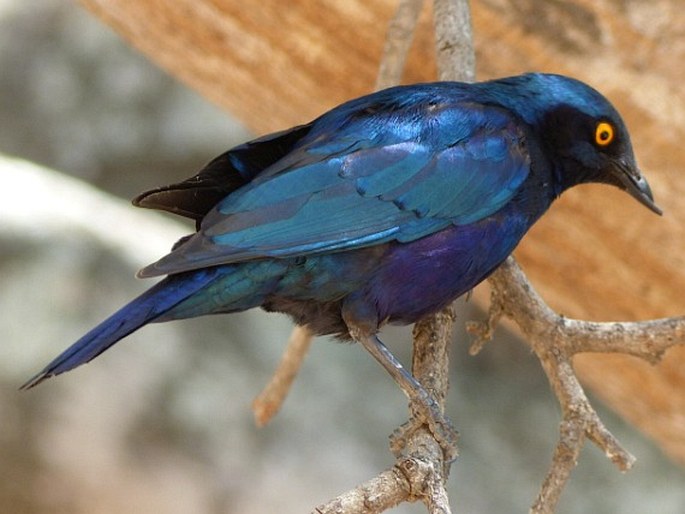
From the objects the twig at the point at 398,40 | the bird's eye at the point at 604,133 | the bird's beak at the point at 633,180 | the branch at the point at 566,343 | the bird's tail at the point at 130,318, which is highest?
the bird's eye at the point at 604,133

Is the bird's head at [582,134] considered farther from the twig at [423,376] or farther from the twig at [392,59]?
the twig at [392,59]

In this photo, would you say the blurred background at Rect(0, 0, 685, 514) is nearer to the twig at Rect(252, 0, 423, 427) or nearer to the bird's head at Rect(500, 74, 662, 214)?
the twig at Rect(252, 0, 423, 427)

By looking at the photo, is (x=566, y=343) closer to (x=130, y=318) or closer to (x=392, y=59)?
(x=392, y=59)

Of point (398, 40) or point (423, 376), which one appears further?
point (398, 40)

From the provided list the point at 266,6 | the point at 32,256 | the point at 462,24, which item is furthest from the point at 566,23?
the point at 32,256

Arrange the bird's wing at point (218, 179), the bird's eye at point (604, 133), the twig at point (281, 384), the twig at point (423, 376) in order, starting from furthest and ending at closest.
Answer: the twig at point (281, 384)
the bird's eye at point (604, 133)
the bird's wing at point (218, 179)
the twig at point (423, 376)

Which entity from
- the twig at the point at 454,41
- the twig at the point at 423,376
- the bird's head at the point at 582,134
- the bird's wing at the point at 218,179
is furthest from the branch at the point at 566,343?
the bird's wing at the point at 218,179

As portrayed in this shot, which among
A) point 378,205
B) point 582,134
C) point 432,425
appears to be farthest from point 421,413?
point 582,134
